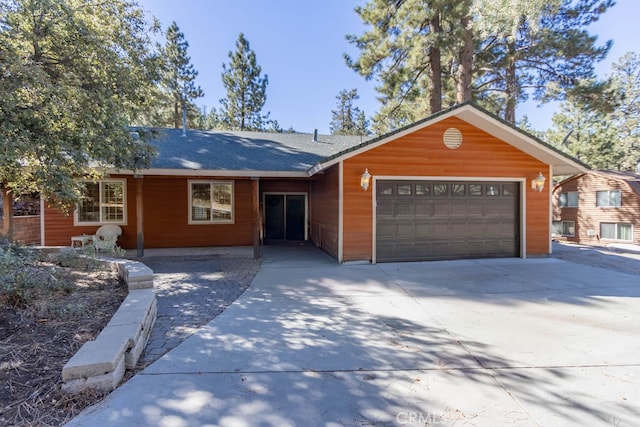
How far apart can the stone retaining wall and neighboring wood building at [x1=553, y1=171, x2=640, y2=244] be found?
18631 mm

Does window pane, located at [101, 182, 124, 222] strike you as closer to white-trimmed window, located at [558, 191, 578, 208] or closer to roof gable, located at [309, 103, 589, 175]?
roof gable, located at [309, 103, 589, 175]

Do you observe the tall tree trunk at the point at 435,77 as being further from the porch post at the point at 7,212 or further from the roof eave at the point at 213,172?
the porch post at the point at 7,212

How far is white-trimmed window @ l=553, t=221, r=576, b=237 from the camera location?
66.0ft

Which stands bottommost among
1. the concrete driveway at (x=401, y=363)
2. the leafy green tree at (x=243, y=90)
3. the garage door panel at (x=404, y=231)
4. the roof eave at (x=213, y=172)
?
the concrete driveway at (x=401, y=363)

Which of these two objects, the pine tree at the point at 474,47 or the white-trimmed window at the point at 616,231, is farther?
the white-trimmed window at the point at 616,231

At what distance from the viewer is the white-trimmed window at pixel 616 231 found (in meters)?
17.1

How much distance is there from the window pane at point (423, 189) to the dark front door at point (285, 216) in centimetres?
477

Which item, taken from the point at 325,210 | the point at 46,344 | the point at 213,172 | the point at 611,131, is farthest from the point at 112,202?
the point at 611,131

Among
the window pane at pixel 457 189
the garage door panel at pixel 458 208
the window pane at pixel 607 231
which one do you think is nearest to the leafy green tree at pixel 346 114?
the window pane at pixel 607 231

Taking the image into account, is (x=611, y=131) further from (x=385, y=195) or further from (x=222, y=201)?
(x=222, y=201)

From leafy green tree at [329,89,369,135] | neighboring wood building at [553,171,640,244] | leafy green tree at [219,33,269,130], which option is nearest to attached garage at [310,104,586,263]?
neighboring wood building at [553,171,640,244]

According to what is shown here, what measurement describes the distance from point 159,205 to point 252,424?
9019 millimetres

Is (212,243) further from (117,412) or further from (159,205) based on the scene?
(117,412)

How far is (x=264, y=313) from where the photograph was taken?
14.2ft
